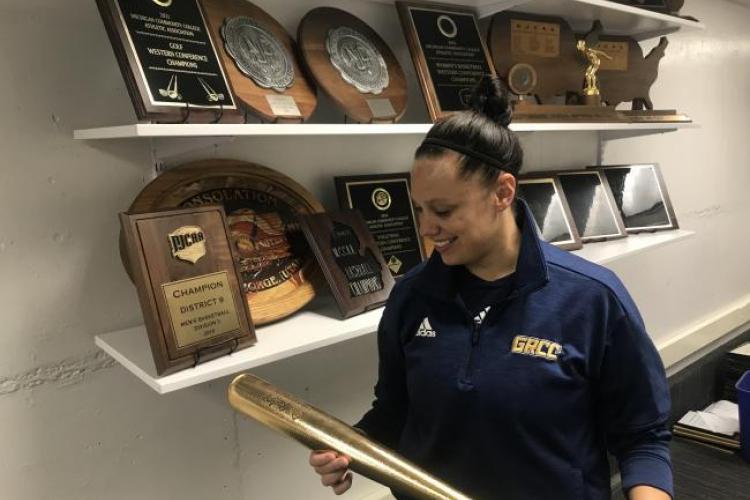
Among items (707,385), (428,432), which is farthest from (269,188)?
(707,385)

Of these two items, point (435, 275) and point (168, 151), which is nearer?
point (435, 275)

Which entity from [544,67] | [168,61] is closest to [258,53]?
[168,61]

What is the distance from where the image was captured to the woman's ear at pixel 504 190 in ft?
3.11

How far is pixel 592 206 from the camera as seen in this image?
1914 mm

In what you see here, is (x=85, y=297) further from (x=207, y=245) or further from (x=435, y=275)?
(x=435, y=275)

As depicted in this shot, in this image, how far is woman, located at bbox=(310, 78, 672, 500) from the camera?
3.00ft

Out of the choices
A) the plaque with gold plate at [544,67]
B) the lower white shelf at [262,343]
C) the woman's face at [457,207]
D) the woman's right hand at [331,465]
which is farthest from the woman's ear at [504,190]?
the plaque with gold plate at [544,67]

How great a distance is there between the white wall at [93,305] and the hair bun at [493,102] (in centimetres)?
46

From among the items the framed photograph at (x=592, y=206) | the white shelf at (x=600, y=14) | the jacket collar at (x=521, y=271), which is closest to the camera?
the jacket collar at (x=521, y=271)

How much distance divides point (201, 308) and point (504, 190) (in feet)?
1.78

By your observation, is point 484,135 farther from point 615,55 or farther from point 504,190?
point 615,55

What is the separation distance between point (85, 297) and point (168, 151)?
0.32 meters

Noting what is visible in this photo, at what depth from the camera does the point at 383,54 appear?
4.58ft

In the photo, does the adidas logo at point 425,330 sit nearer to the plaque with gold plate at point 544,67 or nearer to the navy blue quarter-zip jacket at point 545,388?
the navy blue quarter-zip jacket at point 545,388
